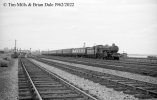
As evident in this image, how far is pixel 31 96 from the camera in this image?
327 inches

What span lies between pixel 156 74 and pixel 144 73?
1.02 meters

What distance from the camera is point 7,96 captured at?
8688mm

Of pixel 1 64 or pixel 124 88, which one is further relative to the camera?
pixel 1 64

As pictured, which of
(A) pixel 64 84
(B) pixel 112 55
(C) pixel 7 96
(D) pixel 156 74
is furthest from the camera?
(B) pixel 112 55

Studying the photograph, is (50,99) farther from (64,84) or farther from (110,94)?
(64,84)

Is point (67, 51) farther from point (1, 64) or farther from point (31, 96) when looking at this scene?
point (31, 96)

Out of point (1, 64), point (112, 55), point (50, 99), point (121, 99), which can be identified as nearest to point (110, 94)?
point (121, 99)

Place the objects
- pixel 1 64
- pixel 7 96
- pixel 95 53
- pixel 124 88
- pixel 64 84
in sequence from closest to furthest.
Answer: pixel 7 96
pixel 124 88
pixel 64 84
pixel 1 64
pixel 95 53

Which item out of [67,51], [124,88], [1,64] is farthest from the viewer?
[67,51]

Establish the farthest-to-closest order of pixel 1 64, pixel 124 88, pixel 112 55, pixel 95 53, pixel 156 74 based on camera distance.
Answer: pixel 95 53
pixel 112 55
pixel 1 64
pixel 156 74
pixel 124 88

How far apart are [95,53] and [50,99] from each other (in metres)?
36.2

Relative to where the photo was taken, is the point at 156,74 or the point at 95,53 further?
the point at 95,53

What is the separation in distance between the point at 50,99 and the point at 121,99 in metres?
2.48

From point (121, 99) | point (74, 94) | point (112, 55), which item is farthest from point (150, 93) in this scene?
point (112, 55)
